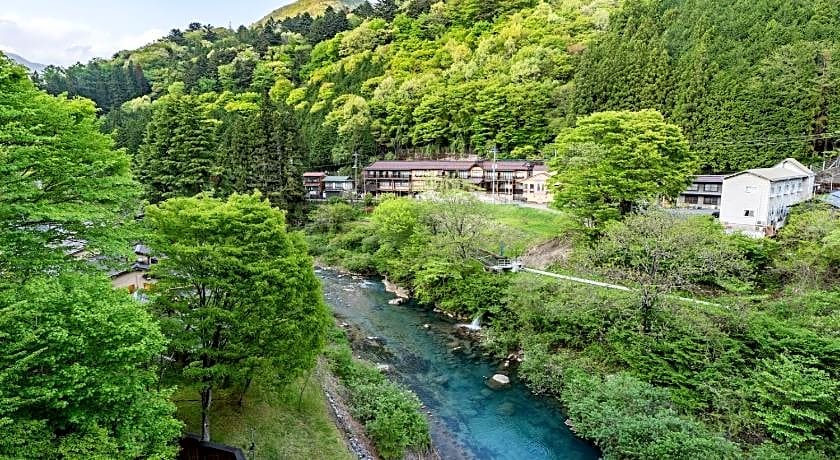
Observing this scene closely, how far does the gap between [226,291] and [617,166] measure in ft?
73.4

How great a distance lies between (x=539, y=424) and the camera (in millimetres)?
16562

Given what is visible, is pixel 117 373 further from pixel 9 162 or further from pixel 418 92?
pixel 418 92

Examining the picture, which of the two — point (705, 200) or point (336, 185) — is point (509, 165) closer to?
point (705, 200)

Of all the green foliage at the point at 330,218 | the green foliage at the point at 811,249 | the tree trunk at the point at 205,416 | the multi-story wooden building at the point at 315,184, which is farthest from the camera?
the multi-story wooden building at the point at 315,184

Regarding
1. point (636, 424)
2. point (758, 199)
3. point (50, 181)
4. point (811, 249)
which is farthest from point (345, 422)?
point (758, 199)

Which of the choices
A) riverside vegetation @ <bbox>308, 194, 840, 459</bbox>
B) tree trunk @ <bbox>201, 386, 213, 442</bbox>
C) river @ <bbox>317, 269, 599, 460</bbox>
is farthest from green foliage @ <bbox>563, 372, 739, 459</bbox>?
tree trunk @ <bbox>201, 386, 213, 442</bbox>

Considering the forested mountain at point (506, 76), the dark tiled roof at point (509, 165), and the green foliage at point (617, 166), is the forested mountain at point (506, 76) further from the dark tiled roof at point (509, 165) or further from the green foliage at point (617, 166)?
the green foliage at point (617, 166)

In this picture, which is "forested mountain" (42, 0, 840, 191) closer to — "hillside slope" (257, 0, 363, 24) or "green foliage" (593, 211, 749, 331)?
"green foliage" (593, 211, 749, 331)

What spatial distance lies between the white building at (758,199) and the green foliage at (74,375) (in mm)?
26507

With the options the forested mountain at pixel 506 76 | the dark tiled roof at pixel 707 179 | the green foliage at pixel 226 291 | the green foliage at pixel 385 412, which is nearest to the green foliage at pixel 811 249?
the dark tiled roof at pixel 707 179

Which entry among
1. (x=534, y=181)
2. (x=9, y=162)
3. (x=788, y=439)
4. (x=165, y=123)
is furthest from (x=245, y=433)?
(x=534, y=181)

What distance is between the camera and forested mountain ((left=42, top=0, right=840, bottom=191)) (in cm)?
3228

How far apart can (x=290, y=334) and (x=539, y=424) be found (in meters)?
9.67

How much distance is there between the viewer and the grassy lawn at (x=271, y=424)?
1223 cm
